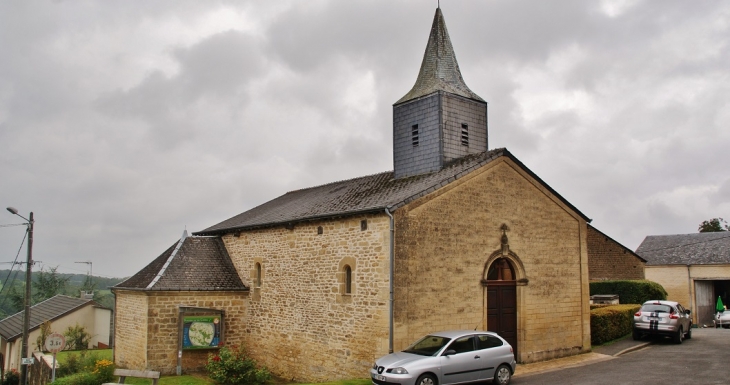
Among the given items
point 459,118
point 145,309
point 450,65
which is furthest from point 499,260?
point 145,309

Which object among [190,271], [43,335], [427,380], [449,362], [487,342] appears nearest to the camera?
[427,380]

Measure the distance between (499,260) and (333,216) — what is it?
541 cm

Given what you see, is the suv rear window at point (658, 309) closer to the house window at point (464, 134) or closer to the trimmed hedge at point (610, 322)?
the trimmed hedge at point (610, 322)

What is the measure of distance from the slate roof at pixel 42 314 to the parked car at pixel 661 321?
2888 centimetres

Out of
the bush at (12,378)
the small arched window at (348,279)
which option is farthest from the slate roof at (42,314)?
the small arched window at (348,279)

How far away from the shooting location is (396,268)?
15.1 metres

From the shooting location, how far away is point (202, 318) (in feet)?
66.7

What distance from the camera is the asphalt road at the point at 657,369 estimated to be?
45.9ft

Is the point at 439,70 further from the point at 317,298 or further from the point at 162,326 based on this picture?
the point at 162,326

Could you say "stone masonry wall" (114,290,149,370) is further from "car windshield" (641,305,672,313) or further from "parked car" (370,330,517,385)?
"car windshield" (641,305,672,313)

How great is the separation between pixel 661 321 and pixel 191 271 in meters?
17.4

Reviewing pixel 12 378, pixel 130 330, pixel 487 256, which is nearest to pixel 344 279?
pixel 487 256

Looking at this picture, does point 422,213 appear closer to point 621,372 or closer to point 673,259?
point 621,372

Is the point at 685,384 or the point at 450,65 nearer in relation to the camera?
the point at 685,384
